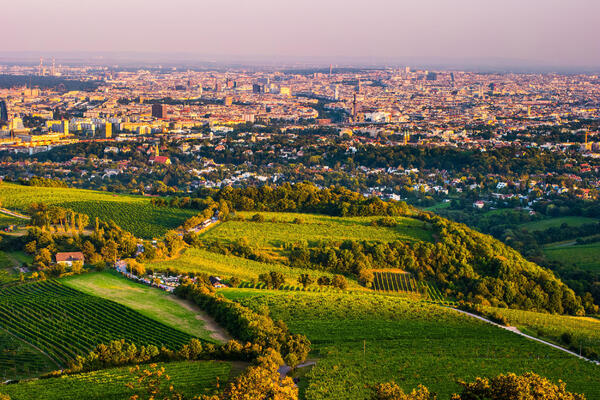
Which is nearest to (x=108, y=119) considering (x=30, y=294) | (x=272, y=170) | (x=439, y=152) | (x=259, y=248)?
(x=272, y=170)

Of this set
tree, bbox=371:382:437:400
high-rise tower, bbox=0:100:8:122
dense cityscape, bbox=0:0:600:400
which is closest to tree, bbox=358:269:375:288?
dense cityscape, bbox=0:0:600:400

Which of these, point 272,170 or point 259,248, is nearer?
point 259,248

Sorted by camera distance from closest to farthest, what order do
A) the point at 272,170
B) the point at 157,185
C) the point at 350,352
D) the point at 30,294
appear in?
the point at 350,352 → the point at 30,294 → the point at 157,185 → the point at 272,170

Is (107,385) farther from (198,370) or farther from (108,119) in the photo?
(108,119)

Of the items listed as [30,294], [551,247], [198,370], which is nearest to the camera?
[198,370]

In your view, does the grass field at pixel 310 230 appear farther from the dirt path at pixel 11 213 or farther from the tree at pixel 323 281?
the dirt path at pixel 11 213

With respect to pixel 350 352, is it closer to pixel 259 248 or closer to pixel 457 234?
pixel 259 248
